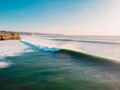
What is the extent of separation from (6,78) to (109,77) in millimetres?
5890

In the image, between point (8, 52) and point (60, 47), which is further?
point (60, 47)

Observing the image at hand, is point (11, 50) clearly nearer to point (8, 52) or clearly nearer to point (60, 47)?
point (8, 52)

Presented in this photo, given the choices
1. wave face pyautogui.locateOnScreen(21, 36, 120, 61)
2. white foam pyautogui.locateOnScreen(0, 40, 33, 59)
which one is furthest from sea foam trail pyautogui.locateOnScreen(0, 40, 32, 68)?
wave face pyautogui.locateOnScreen(21, 36, 120, 61)

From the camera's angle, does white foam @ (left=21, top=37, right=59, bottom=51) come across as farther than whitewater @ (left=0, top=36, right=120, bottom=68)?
Yes

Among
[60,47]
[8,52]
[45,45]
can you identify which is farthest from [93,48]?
[8,52]

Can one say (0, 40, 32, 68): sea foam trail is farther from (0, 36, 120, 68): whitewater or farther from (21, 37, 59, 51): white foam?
(21, 37, 59, 51): white foam

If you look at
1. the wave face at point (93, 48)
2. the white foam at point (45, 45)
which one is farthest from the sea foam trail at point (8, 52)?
the wave face at point (93, 48)

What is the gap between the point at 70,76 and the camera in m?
9.61

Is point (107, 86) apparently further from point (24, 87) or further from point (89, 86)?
point (24, 87)

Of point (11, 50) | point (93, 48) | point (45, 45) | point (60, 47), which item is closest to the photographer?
point (11, 50)

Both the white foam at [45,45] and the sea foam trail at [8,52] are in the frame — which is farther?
the white foam at [45,45]

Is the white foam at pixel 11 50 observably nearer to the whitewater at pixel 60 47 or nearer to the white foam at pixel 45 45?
the whitewater at pixel 60 47

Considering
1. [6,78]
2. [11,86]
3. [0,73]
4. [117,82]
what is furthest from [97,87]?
[0,73]

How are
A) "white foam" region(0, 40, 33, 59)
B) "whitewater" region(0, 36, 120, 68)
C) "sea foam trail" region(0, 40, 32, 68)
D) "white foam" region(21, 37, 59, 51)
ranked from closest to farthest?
"sea foam trail" region(0, 40, 32, 68), "whitewater" region(0, 36, 120, 68), "white foam" region(0, 40, 33, 59), "white foam" region(21, 37, 59, 51)
